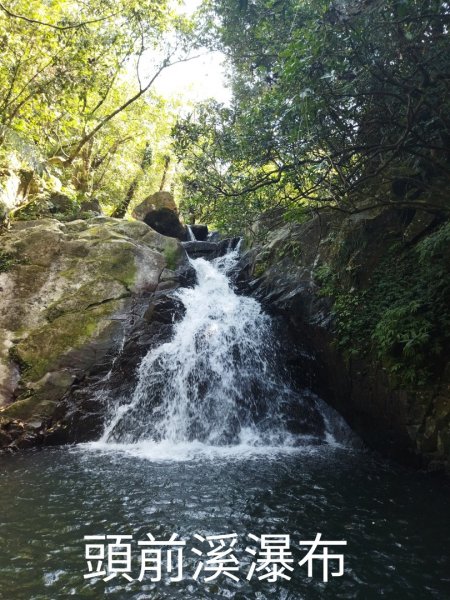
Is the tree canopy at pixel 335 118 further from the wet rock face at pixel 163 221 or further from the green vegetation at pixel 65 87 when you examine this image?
the wet rock face at pixel 163 221

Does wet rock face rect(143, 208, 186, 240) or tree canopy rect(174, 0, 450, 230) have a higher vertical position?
wet rock face rect(143, 208, 186, 240)

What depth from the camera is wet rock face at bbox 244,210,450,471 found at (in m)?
7.54

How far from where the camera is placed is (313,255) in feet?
38.7

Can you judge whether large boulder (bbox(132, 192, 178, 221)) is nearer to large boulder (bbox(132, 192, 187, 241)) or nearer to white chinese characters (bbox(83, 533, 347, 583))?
large boulder (bbox(132, 192, 187, 241))

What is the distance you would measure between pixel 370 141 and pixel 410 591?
31.6 ft

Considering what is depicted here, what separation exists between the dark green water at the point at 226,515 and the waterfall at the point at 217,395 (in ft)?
4.06

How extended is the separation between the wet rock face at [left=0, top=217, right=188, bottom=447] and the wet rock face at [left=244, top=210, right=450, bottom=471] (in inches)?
162

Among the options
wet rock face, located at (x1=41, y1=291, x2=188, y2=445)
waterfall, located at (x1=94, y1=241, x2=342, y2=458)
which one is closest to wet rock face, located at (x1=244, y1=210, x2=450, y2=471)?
waterfall, located at (x1=94, y1=241, x2=342, y2=458)

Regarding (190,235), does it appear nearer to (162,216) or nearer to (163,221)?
(163,221)

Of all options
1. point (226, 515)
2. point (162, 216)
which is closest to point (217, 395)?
point (226, 515)

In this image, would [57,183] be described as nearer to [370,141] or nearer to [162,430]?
[162,430]

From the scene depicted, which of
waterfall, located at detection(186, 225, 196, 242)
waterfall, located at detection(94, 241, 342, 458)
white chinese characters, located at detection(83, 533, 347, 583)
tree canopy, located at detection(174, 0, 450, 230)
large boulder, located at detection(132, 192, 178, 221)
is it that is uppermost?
large boulder, located at detection(132, 192, 178, 221)

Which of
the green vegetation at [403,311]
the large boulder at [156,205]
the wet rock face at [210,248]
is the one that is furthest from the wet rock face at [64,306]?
the large boulder at [156,205]

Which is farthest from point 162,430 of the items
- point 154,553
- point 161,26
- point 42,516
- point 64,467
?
point 161,26
